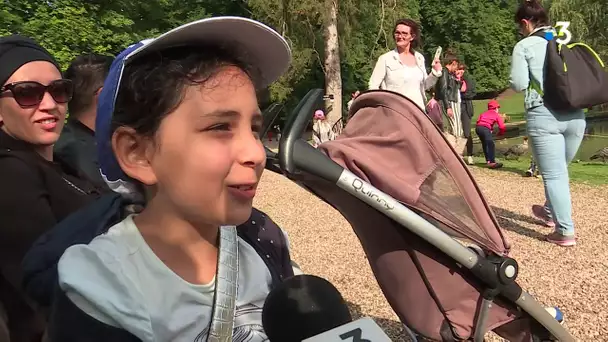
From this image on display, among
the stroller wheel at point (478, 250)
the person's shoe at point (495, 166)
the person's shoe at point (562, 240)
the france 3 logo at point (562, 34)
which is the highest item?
the france 3 logo at point (562, 34)

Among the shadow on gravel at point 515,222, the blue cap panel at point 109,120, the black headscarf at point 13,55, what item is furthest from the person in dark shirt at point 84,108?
the shadow on gravel at point 515,222

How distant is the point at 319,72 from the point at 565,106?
25.3m

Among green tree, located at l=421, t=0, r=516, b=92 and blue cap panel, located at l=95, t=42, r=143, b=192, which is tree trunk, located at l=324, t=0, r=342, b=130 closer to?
blue cap panel, located at l=95, t=42, r=143, b=192

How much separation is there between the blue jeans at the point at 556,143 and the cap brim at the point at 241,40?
3884mm

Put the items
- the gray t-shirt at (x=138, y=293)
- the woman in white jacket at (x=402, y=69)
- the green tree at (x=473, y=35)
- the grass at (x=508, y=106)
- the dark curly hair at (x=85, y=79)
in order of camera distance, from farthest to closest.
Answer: the green tree at (x=473, y=35) < the grass at (x=508, y=106) < the woman in white jacket at (x=402, y=69) < the dark curly hair at (x=85, y=79) < the gray t-shirt at (x=138, y=293)

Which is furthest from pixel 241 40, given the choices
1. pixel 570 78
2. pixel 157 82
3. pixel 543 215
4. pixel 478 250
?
pixel 543 215

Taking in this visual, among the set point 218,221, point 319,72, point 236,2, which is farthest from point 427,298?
point 236,2

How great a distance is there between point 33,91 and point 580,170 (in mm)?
9146

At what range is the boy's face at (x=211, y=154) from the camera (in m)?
1.27

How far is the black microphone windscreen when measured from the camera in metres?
1.27

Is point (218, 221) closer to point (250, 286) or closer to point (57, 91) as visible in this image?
point (250, 286)

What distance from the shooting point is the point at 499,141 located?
18.3m

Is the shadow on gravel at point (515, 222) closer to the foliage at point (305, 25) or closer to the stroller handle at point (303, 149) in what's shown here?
the foliage at point (305, 25)

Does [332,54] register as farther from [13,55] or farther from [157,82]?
[157,82]
